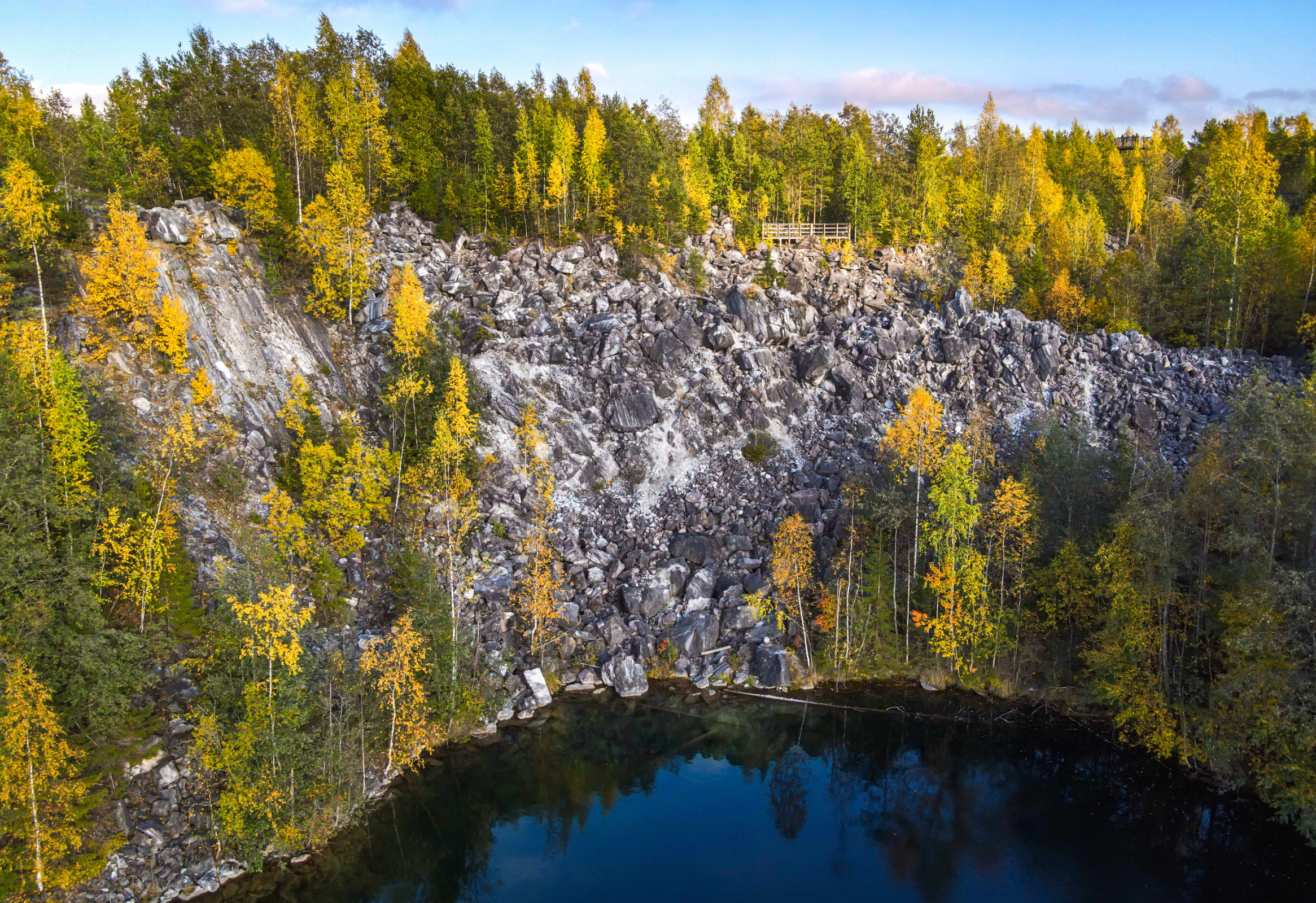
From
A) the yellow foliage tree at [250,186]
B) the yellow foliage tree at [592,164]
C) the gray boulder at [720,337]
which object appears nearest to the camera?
the yellow foliage tree at [250,186]

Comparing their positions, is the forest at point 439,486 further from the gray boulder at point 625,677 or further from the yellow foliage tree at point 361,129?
the gray boulder at point 625,677

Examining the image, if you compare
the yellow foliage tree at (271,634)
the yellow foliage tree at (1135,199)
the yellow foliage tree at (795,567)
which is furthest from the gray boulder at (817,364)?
the yellow foliage tree at (1135,199)

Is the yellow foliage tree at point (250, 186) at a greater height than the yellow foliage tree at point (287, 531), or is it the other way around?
the yellow foliage tree at point (250, 186)

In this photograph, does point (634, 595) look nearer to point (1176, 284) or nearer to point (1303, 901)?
point (1303, 901)

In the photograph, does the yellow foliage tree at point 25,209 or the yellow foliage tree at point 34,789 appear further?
the yellow foliage tree at point 25,209

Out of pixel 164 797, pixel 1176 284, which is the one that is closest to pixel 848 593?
pixel 164 797

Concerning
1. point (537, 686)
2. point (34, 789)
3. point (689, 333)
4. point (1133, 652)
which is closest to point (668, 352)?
point (689, 333)

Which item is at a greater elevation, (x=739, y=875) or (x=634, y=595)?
(x=634, y=595)
